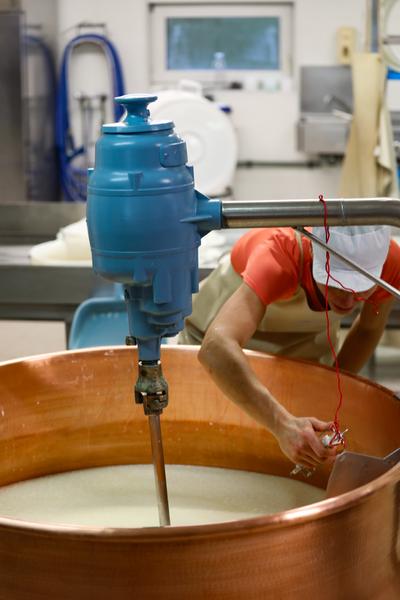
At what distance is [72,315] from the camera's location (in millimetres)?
2479

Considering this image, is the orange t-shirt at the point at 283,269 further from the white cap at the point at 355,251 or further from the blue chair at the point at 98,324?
the blue chair at the point at 98,324

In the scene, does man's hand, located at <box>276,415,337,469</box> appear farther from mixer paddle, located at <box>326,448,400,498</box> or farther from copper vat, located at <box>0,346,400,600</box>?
mixer paddle, located at <box>326,448,400,498</box>

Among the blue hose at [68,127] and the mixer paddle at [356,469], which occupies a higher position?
the blue hose at [68,127]

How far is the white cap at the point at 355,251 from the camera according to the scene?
1413mm

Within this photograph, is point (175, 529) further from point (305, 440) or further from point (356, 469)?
point (305, 440)

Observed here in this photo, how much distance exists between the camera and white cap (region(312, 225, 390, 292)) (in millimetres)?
1413

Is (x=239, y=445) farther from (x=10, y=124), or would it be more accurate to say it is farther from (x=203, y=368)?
(x=10, y=124)

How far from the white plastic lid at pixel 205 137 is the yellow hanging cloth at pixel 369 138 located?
0.91 m

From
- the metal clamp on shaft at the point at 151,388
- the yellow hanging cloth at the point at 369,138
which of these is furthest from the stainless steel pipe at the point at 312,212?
the yellow hanging cloth at the point at 369,138

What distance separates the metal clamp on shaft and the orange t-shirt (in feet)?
1.80

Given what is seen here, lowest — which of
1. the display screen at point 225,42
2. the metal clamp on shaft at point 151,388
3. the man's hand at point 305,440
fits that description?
the man's hand at point 305,440

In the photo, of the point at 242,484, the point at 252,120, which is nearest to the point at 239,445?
the point at 242,484

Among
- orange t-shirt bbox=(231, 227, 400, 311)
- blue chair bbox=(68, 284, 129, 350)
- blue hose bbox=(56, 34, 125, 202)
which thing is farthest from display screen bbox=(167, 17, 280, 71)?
orange t-shirt bbox=(231, 227, 400, 311)

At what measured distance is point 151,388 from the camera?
1.01 m
